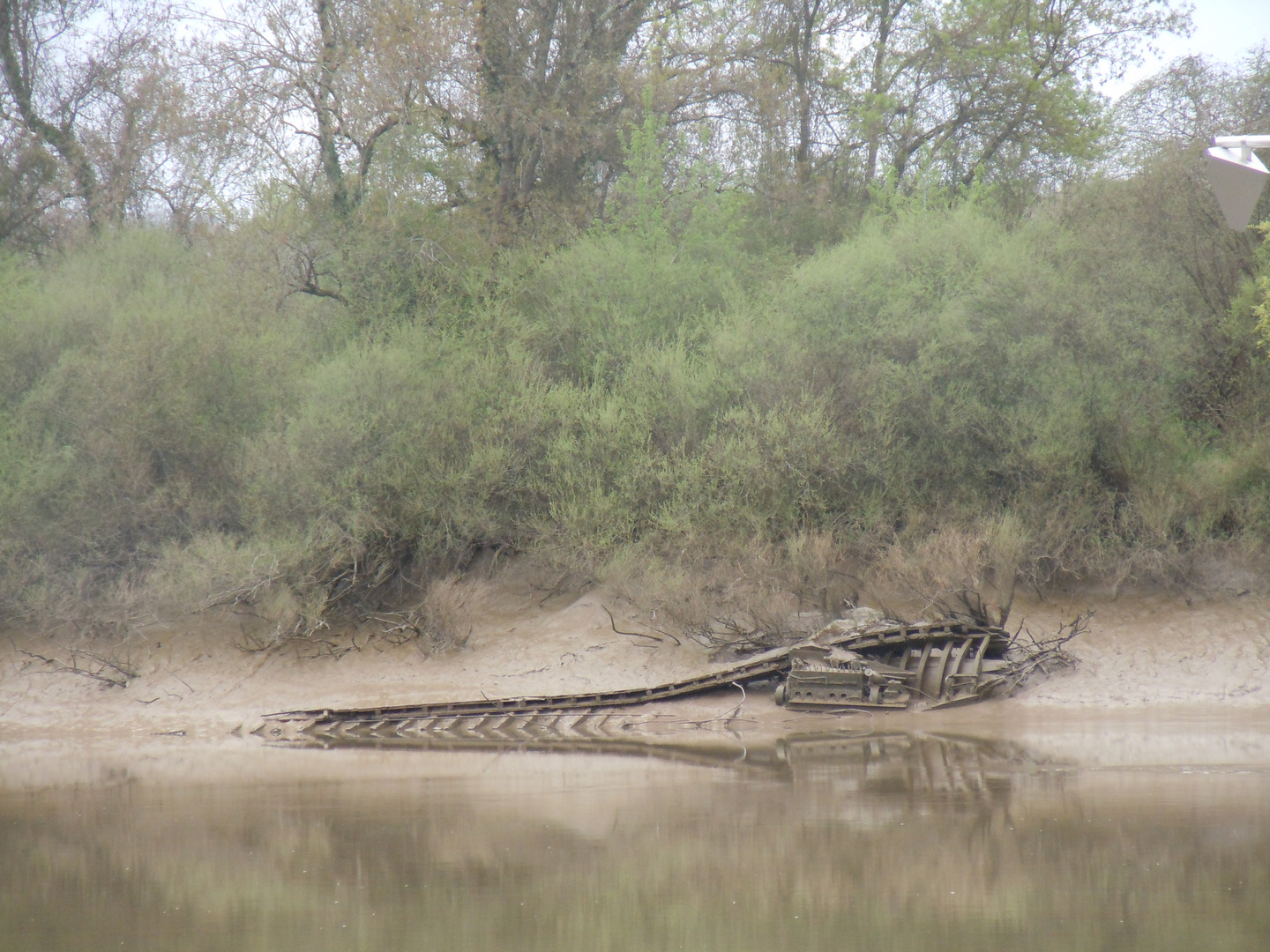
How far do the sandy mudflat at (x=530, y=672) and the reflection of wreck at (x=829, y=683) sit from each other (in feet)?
1.06

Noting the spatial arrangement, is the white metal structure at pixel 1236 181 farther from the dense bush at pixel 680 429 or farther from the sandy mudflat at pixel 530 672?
the dense bush at pixel 680 429

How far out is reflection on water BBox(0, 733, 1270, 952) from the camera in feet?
23.5

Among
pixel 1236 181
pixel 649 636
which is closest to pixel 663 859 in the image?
pixel 1236 181

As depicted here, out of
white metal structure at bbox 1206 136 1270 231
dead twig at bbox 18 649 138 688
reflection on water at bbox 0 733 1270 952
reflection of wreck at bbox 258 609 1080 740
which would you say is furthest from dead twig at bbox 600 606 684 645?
white metal structure at bbox 1206 136 1270 231

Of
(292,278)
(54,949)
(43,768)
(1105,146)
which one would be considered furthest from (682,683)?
(1105,146)

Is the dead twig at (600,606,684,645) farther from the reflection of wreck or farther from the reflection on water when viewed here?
the reflection on water

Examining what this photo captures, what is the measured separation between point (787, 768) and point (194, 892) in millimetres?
6241

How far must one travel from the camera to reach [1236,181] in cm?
612

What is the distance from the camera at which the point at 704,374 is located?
20.2 m

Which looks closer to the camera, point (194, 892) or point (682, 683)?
point (194, 892)

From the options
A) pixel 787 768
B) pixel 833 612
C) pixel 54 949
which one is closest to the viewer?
pixel 54 949

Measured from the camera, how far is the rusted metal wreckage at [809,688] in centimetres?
1571

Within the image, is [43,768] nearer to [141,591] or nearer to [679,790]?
[141,591]

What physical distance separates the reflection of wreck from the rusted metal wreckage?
13mm
